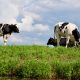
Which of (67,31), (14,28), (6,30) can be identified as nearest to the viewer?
(67,31)

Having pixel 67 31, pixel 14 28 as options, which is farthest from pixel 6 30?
pixel 67 31

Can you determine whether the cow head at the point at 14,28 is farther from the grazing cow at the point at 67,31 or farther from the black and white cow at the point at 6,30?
the grazing cow at the point at 67,31

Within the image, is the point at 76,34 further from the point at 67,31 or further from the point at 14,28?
the point at 14,28

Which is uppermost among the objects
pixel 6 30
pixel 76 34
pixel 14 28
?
pixel 14 28

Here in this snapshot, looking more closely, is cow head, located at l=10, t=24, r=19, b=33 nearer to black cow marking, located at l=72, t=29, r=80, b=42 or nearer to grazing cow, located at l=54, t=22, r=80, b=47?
grazing cow, located at l=54, t=22, r=80, b=47

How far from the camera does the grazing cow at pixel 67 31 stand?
32.2 m

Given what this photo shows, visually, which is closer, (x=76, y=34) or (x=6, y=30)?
(x=76, y=34)

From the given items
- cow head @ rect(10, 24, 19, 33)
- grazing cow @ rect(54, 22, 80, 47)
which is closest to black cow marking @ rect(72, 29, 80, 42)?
grazing cow @ rect(54, 22, 80, 47)

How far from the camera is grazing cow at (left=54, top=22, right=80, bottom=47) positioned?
1266 inches

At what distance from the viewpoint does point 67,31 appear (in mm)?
32188

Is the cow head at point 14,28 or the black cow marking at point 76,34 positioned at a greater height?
the cow head at point 14,28

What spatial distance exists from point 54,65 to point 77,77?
5.05 ft

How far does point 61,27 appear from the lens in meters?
32.5

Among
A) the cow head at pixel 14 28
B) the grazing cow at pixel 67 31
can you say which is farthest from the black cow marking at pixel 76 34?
the cow head at pixel 14 28
